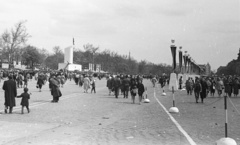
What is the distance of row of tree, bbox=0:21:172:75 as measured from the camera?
250ft

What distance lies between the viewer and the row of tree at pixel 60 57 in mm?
76188

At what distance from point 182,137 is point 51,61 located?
139032 millimetres

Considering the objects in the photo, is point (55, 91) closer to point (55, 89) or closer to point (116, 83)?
point (55, 89)

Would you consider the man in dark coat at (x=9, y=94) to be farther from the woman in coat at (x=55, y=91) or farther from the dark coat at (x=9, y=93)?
the woman in coat at (x=55, y=91)

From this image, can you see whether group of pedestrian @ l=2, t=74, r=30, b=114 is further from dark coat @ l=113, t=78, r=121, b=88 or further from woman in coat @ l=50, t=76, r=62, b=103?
dark coat @ l=113, t=78, r=121, b=88

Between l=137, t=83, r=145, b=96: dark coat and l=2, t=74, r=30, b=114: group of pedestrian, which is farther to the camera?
l=137, t=83, r=145, b=96: dark coat

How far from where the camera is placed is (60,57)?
→ 13838 cm

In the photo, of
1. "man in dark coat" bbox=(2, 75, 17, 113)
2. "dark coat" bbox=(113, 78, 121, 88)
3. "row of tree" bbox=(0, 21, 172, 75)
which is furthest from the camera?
"row of tree" bbox=(0, 21, 172, 75)

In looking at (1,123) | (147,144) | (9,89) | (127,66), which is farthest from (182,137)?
(127,66)

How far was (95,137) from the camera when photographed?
8023 millimetres

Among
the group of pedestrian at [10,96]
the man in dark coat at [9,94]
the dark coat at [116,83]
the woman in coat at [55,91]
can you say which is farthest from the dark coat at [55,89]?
the dark coat at [116,83]

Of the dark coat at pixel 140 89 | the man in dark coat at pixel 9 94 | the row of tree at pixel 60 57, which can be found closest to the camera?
the man in dark coat at pixel 9 94

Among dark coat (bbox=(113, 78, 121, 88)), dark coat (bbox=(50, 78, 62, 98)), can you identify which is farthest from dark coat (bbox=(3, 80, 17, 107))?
dark coat (bbox=(113, 78, 121, 88))

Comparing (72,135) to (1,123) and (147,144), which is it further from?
(1,123)
